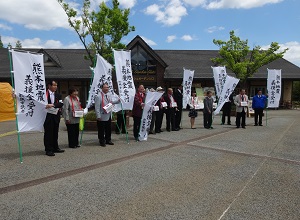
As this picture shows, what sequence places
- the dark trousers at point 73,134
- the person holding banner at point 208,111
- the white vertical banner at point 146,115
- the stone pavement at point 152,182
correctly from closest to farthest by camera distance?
the stone pavement at point 152,182 < the dark trousers at point 73,134 < the white vertical banner at point 146,115 < the person holding banner at point 208,111

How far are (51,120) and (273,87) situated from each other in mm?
10924

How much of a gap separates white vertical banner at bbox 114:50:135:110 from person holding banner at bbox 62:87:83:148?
1509mm

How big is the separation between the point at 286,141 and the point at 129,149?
5.30 meters

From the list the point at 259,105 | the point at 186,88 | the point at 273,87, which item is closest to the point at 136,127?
the point at 186,88

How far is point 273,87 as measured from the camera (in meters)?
13.2

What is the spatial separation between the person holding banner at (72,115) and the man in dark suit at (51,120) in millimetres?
312

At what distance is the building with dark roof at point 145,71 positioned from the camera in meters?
25.2

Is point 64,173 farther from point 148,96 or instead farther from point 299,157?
point 299,157

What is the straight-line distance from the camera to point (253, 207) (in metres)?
3.76

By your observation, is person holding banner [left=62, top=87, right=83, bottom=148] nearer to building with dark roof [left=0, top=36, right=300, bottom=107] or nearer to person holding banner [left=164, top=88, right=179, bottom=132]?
person holding banner [left=164, top=88, right=179, bottom=132]

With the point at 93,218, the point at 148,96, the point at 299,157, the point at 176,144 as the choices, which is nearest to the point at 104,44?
the point at 148,96

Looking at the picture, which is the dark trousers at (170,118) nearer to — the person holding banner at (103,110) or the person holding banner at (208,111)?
the person holding banner at (208,111)

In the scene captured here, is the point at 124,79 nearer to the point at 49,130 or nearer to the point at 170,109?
the point at 49,130

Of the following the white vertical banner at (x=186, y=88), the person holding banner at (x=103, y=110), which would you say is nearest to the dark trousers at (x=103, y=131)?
the person holding banner at (x=103, y=110)
